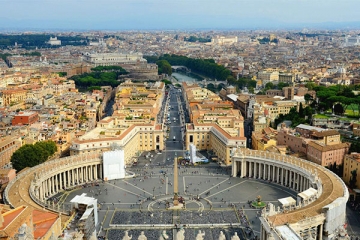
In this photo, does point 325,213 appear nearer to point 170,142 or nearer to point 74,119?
point 170,142

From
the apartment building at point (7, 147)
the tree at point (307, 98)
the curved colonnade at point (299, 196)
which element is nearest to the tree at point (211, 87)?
the tree at point (307, 98)

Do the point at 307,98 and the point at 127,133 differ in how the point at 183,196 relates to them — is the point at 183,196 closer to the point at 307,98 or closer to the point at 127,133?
the point at 127,133

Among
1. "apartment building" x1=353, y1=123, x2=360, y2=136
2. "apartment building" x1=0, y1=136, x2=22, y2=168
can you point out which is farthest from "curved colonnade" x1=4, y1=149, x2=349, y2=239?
"apartment building" x1=353, y1=123, x2=360, y2=136

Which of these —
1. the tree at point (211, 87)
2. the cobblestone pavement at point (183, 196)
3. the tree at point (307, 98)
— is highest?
the tree at point (307, 98)

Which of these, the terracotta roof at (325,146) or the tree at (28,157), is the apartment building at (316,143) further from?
the tree at (28,157)

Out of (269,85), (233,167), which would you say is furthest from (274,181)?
(269,85)

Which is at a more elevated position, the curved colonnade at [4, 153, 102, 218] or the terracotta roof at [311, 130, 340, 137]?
the terracotta roof at [311, 130, 340, 137]

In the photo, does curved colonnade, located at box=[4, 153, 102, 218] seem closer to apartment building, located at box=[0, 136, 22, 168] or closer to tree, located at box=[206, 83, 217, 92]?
apartment building, located at box=[0, 136, 22, 168]

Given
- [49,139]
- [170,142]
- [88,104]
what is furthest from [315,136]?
[88,104]
